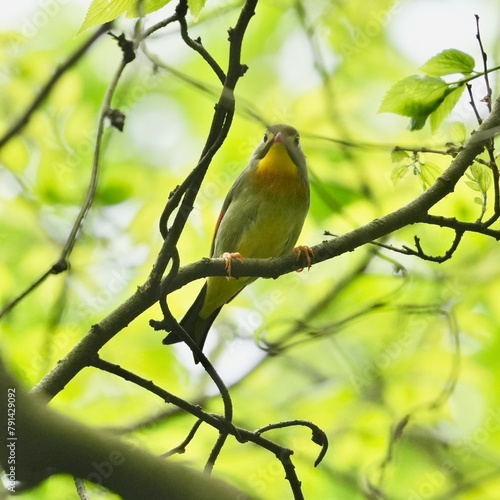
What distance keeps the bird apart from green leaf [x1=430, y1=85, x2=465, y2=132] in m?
1.83

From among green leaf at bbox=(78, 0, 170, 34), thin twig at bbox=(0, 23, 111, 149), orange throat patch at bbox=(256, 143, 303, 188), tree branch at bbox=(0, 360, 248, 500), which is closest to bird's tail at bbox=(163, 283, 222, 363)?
orange throat patch at bbox=(256, 143, 303, 188)

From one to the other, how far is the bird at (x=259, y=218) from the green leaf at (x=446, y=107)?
1.83 metres

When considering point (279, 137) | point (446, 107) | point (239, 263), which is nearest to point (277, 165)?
point (279, 137)

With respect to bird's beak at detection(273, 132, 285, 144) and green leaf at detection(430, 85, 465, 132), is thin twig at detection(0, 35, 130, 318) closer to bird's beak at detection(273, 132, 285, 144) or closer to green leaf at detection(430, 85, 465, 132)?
green leaf at detection(430, 85, 465, 132)

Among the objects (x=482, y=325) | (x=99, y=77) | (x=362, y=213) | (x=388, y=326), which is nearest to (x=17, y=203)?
(x=99, y=77)

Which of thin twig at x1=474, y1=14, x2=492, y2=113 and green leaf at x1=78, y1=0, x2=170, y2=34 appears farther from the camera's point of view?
thin twig at x1=474, y1=14, x2=492, y2=113

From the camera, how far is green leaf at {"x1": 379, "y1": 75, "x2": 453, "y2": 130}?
107 inches

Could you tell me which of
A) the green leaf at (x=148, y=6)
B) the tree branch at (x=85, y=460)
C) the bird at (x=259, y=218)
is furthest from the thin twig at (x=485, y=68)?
the bird at (x=259, y=218)

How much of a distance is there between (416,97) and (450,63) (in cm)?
18

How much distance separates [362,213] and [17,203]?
2636mm

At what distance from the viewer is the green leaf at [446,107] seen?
274 centimetres

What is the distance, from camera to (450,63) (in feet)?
8.71

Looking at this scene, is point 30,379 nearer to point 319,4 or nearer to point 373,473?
point 373,473

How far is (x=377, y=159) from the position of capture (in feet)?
19.0
